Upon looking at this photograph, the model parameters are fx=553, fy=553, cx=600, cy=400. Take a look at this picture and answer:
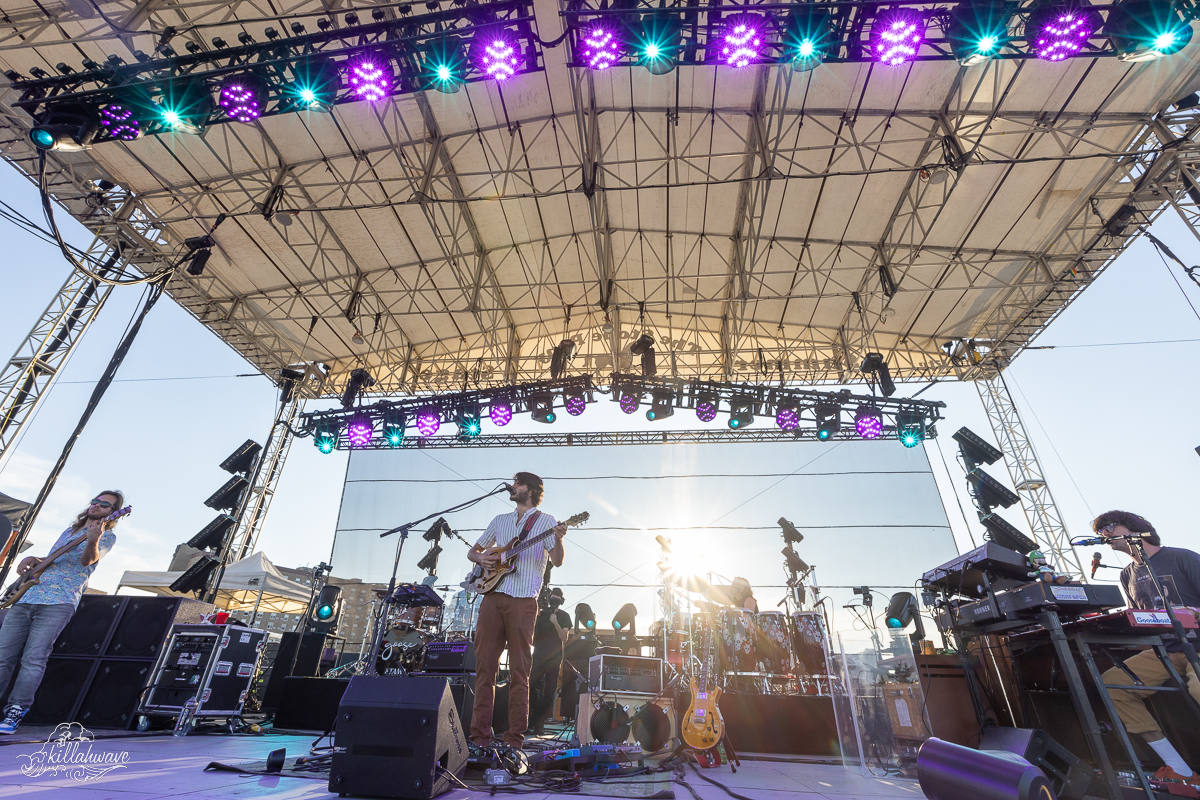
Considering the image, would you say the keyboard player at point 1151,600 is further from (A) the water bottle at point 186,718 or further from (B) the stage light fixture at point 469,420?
(B) the stage light fixture at point 469,420

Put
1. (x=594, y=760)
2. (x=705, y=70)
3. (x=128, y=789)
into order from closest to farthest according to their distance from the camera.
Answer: (x=128, y=789), (x=594, y=760), (x=705, y=70)

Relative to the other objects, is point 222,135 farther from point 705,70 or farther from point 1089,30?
point 1089,30

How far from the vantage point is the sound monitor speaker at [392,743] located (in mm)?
1997

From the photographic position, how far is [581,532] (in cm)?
1073

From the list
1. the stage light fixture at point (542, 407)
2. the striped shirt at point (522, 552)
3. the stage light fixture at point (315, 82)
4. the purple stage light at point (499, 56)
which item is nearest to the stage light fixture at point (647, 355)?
the stage light fixture at point (542, 407)

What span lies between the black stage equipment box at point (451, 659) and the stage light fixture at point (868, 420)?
7.28 metres

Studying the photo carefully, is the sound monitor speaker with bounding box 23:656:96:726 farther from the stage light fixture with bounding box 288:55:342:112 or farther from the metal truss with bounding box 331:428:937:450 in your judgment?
the metal truss with bounding box 331:428:937:450

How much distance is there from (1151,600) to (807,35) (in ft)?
15.3

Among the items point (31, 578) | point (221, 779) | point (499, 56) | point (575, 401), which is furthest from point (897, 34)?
point (31, 578)

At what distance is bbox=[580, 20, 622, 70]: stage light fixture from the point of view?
15.1 ft

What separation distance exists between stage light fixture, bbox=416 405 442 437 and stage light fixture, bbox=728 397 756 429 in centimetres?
499

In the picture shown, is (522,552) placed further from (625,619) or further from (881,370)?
(881,370)

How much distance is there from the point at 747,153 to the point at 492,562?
623 centimetres

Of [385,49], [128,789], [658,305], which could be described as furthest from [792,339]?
[128,789]
